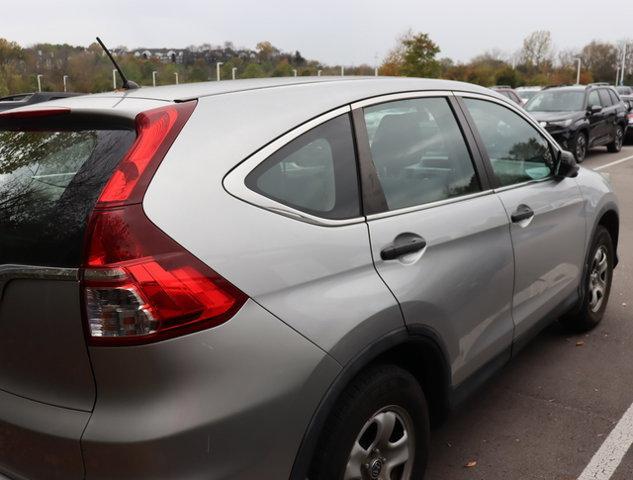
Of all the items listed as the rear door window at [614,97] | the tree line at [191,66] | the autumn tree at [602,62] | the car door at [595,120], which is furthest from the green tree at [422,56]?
the autumn tree at [602,62]

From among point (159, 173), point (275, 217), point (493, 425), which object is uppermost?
point (159, 173)

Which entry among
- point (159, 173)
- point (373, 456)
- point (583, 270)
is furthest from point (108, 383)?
point (583, 270)

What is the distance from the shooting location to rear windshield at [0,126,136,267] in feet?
5.50

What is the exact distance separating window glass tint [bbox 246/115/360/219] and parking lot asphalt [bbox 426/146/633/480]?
1.19m

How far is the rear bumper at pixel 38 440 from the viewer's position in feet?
5.37

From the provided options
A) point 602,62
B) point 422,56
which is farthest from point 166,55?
point 602,62

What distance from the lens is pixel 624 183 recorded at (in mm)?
11438

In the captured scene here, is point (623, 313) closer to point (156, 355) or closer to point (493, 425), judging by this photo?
point (493, 425)

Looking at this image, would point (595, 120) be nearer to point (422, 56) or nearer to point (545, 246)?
point (545, 246)

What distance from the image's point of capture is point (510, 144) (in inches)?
131

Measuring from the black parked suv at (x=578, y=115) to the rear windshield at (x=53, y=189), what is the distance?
13014 mm

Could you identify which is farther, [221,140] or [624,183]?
[624,183]

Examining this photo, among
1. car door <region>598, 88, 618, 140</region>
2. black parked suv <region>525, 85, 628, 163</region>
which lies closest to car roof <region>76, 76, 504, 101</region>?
black parked suv <region>525, 85, 628, 163</region>

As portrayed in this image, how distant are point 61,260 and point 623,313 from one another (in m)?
4.38
